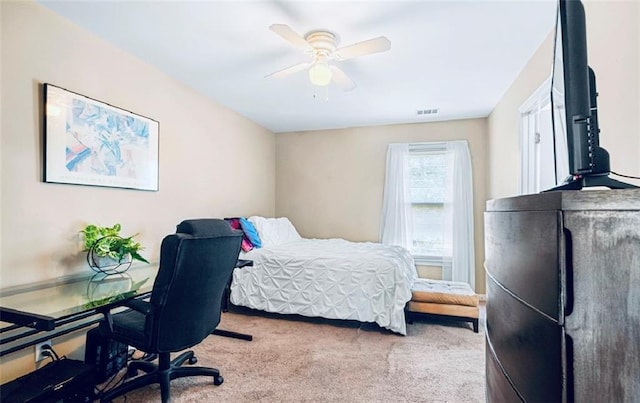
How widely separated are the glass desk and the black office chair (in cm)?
13

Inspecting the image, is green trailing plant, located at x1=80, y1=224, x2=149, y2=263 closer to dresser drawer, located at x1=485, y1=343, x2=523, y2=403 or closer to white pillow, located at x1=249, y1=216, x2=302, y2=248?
white pillow, located at x1=249, y1=216, x2=302, y2=248

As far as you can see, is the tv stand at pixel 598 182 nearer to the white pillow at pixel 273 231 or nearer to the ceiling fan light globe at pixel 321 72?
the ceiling fan light globe at pixel 321 72

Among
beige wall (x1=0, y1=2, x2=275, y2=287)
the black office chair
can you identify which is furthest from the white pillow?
the black office chair

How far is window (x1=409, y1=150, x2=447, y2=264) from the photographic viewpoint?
459cm

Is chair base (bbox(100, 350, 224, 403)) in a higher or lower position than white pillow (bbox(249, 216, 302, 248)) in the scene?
lower

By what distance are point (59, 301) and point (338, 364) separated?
70.3 inches

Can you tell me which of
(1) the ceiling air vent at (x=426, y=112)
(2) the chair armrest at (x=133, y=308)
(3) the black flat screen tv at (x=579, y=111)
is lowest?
(2) the chair armrest at (x=133, y=308)

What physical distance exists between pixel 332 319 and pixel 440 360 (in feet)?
3.74

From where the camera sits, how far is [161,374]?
1.88m

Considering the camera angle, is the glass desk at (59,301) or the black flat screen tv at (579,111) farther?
the glass desk at (59,301)

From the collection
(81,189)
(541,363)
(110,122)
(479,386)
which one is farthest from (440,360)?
(110,122)

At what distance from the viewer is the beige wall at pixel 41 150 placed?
6.13 ft

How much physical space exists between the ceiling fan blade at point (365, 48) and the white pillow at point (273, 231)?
7.74ft

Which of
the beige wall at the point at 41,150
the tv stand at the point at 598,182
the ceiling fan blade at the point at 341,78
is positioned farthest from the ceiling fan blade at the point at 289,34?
the tv stand at the point at 598,182
